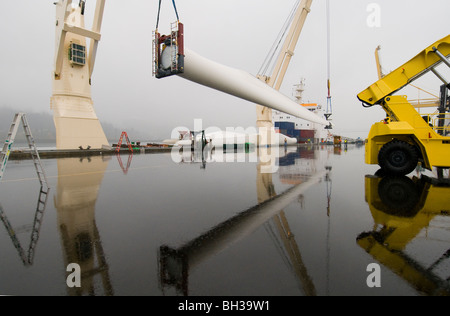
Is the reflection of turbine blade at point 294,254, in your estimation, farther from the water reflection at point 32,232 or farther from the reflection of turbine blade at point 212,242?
the water reflection at point 32,232

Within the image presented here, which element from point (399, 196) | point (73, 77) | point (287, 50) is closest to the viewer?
point (399, 196)

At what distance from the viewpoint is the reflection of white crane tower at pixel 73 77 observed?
1666cm

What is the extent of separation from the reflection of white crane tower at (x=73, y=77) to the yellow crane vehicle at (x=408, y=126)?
18.9 metres

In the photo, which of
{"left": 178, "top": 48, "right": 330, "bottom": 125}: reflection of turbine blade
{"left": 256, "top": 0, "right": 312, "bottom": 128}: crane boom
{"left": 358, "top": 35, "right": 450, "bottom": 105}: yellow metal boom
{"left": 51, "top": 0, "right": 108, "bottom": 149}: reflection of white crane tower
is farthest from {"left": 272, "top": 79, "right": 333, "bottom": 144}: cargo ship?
{"left": 178, "top": 48, "right": 330, "bottom": 125}: reflection of turbine blade

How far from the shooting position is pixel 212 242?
10.1 ft

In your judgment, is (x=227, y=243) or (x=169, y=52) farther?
(x=169, y=52)

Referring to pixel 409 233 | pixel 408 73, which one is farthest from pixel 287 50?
pixel 409 233

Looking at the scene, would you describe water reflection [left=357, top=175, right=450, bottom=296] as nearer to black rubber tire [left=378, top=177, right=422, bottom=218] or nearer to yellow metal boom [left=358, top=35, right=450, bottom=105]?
black rubber tire [left=378, top=177, right=422, bottom=218]

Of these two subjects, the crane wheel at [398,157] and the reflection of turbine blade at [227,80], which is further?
the crane wheel at [398,157]

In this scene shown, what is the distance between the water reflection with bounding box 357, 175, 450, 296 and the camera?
2.27 m

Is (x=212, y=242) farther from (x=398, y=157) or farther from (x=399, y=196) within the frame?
(x=398, y=157)

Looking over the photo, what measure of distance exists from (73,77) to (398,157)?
2101 centimetres

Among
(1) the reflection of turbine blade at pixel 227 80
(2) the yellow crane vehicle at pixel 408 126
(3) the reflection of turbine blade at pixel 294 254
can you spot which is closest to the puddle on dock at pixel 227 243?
(3) the reflection of turbine blade at pixel 294 254
